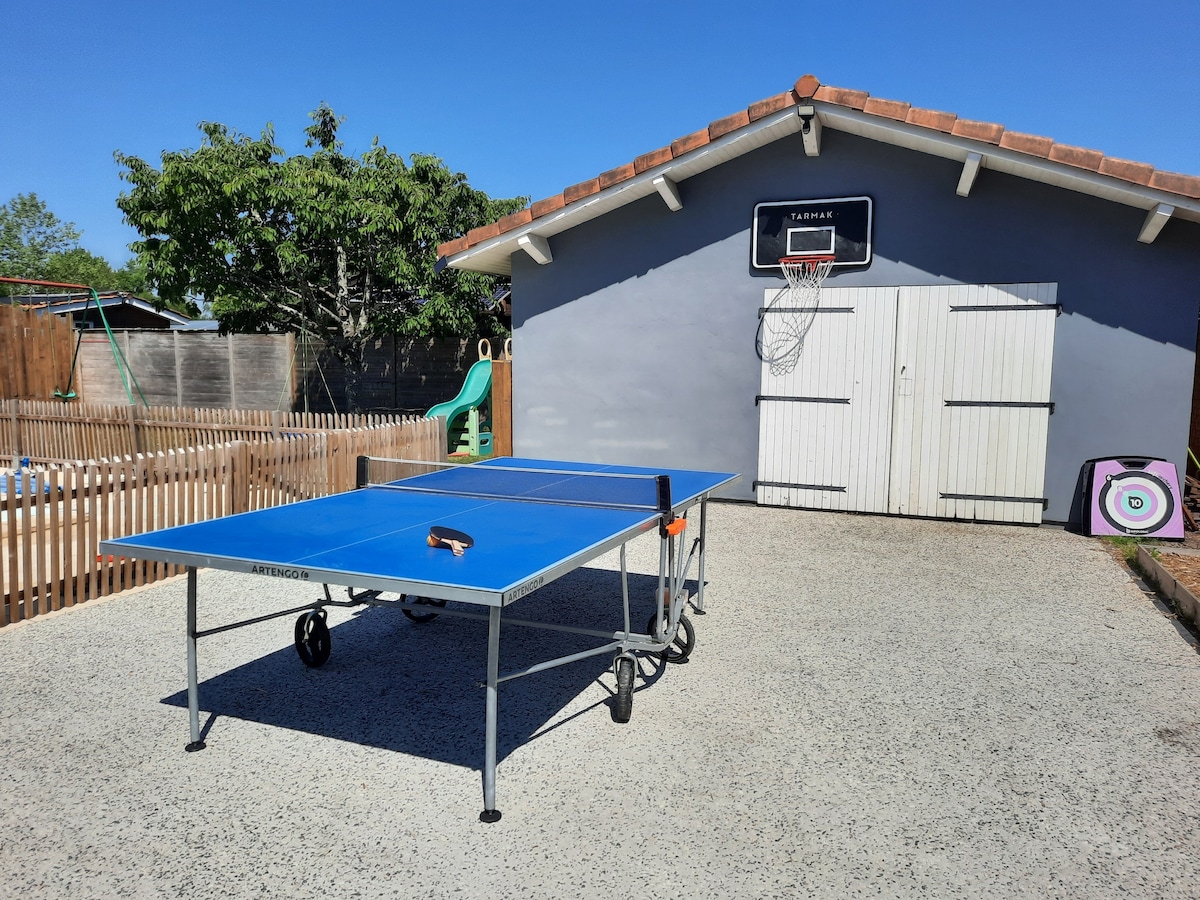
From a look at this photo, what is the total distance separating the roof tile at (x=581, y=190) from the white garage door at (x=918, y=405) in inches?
98.9

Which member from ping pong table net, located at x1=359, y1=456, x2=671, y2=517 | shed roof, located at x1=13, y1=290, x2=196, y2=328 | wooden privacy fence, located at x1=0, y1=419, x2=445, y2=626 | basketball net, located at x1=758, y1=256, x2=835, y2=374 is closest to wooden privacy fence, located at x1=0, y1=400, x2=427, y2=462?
wooden privacy fence, located at x1=0, y1=419, x2=445, y2=626

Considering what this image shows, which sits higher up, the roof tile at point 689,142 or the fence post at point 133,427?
the roof tile at point 689,142

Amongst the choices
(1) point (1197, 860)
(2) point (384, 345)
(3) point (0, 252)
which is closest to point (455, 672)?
(1) point (1197, 860)

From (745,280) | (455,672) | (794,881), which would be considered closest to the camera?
(794,881)

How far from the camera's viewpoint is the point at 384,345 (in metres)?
16.9

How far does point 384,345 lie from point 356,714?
13.5 meters

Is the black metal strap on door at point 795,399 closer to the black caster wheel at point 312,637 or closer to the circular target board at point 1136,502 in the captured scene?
the circular target board at point 1136,502

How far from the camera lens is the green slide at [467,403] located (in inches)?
577

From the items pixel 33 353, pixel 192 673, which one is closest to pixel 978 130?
pixel 192 673

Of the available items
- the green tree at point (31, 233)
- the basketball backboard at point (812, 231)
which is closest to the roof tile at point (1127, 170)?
the basketball backboard at point (812, 231)

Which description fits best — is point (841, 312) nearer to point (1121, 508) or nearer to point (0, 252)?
point (1121, 508)

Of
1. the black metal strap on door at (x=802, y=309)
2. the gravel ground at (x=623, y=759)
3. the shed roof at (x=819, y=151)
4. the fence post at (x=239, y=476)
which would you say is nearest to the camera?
the gravel ground at (x=623, y=759)

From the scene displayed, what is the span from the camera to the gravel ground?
2984 mm

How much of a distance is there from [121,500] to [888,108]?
819 cm
